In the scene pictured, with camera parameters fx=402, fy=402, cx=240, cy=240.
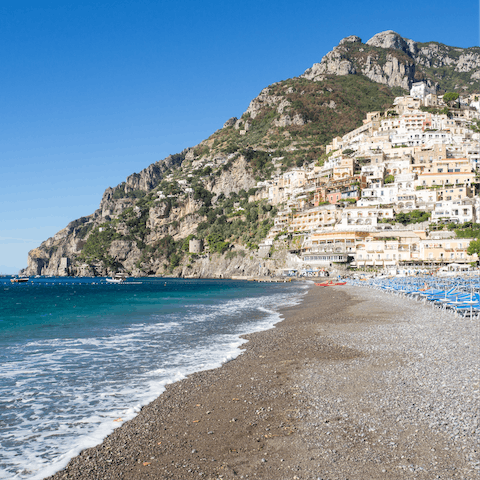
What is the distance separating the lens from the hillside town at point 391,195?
280 feet

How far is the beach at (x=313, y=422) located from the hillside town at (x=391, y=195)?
70811 millimetres

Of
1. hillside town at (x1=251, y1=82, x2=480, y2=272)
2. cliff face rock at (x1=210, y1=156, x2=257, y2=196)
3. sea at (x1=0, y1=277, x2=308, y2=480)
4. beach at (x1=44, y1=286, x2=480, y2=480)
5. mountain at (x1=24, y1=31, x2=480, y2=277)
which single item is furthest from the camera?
cliff face rock at (x1=210, y1=156, x2=257, y2=196)

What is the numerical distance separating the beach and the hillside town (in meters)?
70.8

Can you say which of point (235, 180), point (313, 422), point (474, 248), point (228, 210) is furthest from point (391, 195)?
point (313, 422)

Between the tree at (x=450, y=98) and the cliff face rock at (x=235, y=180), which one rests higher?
the tree at (x=450, y=98)

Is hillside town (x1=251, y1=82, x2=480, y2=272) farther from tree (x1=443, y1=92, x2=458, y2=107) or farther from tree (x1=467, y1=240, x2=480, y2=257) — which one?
tree (x1=443, y1=92, x2=458, y2=107)

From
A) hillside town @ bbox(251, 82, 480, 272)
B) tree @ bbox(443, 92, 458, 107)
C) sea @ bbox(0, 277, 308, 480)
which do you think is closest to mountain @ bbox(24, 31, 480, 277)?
hillside town @ bbox(251, 82, 480, 272)

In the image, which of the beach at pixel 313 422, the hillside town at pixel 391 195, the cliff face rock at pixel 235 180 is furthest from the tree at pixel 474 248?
the cliff face rock at pixel 235 180

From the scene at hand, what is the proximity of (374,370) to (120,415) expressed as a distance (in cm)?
757

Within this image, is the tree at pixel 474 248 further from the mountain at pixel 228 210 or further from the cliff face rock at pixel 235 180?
the cliff face rock at pixel 235 180

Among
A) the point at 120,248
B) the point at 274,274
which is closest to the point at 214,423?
the point at 274,274

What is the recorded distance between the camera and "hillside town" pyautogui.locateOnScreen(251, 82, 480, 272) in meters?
85.3

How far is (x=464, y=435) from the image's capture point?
7.46 metres

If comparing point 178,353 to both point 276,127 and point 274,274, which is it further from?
point 276,127
